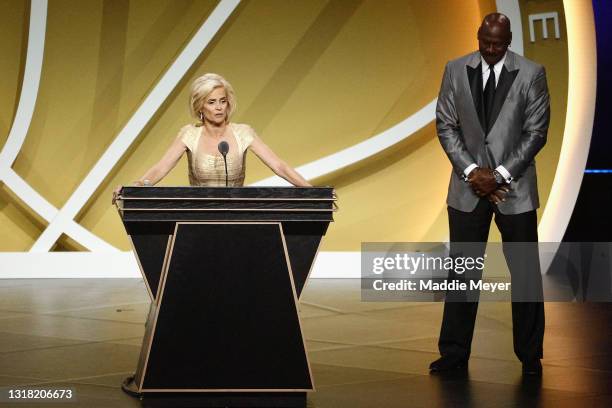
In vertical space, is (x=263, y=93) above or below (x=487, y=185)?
above

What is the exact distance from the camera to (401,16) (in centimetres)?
789

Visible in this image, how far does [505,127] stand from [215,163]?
1.14 m

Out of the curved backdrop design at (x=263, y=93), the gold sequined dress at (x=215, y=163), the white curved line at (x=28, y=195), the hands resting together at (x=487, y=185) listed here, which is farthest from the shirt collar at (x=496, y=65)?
the white curved line at (x=28, y=195)

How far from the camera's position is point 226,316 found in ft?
10.5

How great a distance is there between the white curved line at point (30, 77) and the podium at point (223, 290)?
4.74 metres

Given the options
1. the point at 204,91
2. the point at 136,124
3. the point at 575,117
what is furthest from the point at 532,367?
the point at 136,124

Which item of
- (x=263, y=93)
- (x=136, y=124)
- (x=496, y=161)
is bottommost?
(x=496, y=161)

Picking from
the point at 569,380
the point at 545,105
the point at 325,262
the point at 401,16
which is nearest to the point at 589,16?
the point at 401,16

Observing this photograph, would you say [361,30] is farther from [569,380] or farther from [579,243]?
[569,380]

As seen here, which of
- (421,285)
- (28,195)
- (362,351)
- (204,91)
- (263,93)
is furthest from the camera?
(263,93)

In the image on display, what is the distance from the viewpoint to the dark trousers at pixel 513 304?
151 inches

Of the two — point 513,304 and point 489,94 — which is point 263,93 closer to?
point 489,94

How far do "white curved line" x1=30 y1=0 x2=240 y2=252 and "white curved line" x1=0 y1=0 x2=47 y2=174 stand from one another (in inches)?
23.6

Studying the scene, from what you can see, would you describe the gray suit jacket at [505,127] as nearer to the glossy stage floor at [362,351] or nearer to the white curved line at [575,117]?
the glossy stage floor at [362,351]
